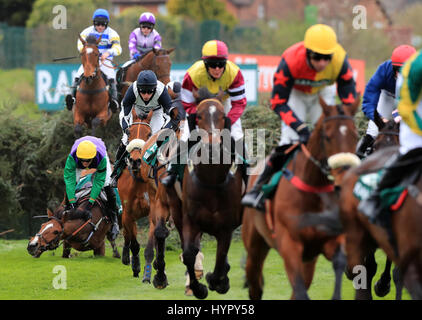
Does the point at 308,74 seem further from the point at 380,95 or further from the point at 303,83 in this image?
the point at 380,95

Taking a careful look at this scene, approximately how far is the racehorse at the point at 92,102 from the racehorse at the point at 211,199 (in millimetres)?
7426

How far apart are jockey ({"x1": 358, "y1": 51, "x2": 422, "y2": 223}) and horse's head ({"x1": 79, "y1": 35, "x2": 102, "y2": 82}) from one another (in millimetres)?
9773

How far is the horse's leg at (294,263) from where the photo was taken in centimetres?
687

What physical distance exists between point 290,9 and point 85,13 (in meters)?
36.4

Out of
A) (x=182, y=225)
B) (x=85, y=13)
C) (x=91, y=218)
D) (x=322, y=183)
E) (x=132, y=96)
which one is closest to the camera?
(x=322, y=183)

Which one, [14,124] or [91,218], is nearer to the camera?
[91,218]

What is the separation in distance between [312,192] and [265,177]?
2.36 ft

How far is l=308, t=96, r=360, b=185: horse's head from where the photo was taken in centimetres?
666

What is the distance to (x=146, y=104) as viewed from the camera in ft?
39.7

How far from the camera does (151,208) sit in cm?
1128

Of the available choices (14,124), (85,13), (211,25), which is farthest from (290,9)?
(14,124)

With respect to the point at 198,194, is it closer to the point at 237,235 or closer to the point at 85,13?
the point at 237,235

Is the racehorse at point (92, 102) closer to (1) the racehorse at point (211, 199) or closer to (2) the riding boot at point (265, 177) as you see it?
(1) the racehorse at point (211, 199)

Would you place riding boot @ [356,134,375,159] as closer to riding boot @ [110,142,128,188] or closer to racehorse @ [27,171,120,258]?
riding boot @ [110,142,128,188]
